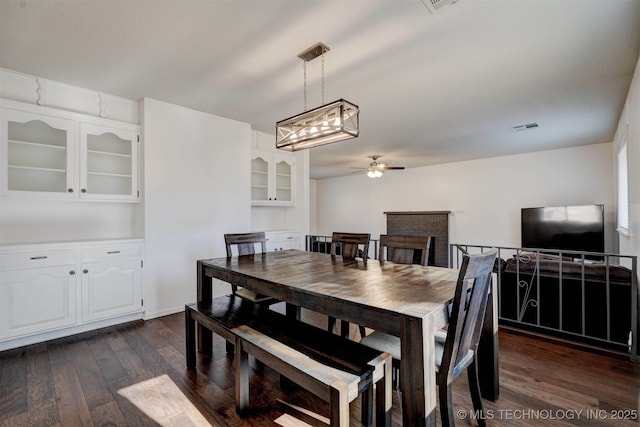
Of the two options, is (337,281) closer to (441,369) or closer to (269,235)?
(441,369)

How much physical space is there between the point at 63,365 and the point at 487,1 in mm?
4016

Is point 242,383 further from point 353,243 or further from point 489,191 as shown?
point 489,191

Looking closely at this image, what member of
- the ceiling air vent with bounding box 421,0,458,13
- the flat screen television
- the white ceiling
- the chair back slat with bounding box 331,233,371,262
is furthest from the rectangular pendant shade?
the flat screen television

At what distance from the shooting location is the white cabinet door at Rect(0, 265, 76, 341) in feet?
8.48

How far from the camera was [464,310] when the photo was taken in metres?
1.44

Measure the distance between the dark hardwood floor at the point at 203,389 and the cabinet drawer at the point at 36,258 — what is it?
76 cm

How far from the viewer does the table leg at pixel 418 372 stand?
1.28 meters

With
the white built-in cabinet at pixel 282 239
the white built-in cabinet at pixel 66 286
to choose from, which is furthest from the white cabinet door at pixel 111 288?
the white built-in cabinet at pixel 282 239

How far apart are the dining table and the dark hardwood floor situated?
28 centimetres

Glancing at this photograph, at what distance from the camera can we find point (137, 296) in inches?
131

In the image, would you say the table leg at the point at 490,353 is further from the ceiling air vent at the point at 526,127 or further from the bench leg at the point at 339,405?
the ceiling air vent at the point at 526,127

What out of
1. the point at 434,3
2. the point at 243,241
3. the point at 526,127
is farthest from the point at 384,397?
the point at 526,127

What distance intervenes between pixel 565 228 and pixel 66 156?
7.21 meters

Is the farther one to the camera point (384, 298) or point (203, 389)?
point (203, 389)
